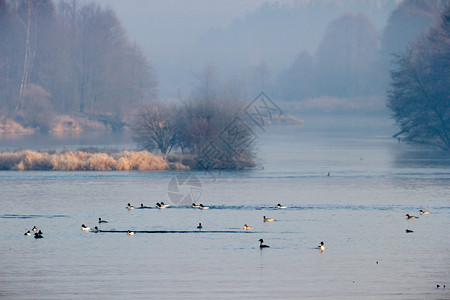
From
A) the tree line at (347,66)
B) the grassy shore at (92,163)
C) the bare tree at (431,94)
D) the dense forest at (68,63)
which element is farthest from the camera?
the tree line at (347,66)

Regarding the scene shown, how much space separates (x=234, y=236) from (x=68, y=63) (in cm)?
10032

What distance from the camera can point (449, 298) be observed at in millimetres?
29609

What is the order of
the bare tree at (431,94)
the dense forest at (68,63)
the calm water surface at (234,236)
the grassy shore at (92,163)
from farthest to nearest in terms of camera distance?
the dense forest at (68,63) → the bare tree at (431,94) → the grassy shore at (92,163) → the calm water surface at (234,236)

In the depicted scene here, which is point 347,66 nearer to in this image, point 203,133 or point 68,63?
point 68,63

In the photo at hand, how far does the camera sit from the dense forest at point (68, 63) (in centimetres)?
12925

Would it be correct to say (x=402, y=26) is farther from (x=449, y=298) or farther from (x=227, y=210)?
(x=449, y=298)

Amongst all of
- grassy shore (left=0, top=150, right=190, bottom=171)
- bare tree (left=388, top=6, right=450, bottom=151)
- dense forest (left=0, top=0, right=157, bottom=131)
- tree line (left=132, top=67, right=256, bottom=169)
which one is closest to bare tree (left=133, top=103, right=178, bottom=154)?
tree line (left=132, top=67, right=256, bottom=169)

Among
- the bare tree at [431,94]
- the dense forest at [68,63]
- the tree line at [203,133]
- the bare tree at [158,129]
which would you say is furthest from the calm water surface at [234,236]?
the dense forest at [68,63]

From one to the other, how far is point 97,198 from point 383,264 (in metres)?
24.5

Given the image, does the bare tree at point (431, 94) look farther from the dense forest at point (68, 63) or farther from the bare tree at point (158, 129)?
the dense forest at point (68, 63)

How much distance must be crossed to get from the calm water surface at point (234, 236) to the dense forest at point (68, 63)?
6495cm

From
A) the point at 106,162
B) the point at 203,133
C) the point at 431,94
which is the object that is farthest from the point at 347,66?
the point at 106,162

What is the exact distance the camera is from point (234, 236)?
1645 inches

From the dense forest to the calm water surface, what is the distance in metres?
64.9
